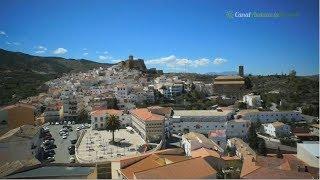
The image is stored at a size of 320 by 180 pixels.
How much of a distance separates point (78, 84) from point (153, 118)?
1088 centimetres

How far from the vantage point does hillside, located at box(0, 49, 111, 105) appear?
15023mm

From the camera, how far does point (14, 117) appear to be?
1010 centimetres

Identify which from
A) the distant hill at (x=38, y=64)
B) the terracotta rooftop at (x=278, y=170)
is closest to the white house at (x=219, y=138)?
the terracotta rooftop at (x=278, y=170)

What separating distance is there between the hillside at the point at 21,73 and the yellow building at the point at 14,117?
256 centimetres

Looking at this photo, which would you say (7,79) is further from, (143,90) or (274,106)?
(274,106)

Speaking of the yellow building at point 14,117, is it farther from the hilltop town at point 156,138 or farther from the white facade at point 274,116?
the white facade at point 274,116

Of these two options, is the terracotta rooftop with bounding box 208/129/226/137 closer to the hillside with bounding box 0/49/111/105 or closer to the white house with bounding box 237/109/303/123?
the white house with bounding box 237/109/303/123

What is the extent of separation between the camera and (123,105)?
48.7 feet

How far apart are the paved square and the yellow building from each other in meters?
1.63

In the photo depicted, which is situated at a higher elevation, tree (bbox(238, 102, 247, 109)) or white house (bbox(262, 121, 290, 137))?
tree (bbox(238, 102, 247, 109))

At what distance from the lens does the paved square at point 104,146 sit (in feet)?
28.0

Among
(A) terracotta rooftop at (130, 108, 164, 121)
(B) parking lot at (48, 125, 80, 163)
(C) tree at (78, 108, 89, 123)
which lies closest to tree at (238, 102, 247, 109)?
(A) terracotta rooftop at (130, 108, 164, 121)

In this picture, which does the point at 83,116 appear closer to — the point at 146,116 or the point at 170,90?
the point at 146,116

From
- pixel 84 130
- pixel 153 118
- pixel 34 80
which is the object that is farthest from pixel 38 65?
pixel 153 118
